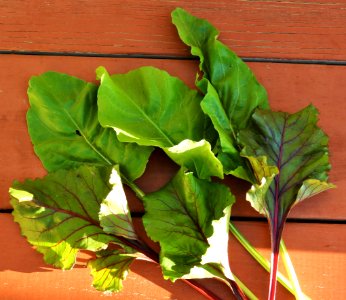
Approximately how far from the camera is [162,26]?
676 mm

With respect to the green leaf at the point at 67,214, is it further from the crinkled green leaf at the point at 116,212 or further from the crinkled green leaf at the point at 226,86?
the crinkled green leaf at the point at 226,86

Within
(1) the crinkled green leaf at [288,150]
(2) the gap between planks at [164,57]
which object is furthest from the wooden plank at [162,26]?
(1) the crinkled green leaf at [288,150]

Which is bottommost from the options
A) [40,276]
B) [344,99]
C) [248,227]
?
[40,276]

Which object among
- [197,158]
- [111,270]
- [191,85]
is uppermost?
[191,85]

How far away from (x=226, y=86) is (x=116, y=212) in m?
0.18

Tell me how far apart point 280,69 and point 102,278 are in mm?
305

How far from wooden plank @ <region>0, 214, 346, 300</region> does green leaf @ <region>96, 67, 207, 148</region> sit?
14 centimetres

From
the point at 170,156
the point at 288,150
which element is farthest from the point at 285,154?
the point at 170,156

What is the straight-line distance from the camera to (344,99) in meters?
0.66

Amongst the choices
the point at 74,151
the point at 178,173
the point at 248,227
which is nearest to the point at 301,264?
the point at 248,227

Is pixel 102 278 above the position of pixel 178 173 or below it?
below

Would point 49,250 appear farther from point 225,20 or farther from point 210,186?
point 225,20

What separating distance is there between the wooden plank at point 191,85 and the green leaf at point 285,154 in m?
0.04

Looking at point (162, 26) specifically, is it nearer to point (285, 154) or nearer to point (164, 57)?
point (164, 57)
